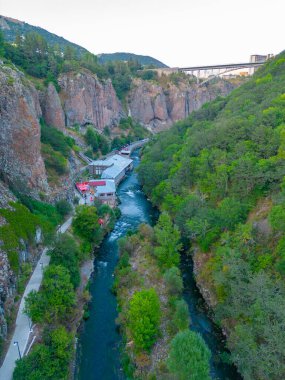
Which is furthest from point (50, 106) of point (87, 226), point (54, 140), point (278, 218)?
point (278, 218)

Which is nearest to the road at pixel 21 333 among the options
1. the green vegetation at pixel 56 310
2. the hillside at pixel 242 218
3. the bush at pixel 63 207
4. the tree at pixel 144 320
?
the green vegetation at pixel 56 310

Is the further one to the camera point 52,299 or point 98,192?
point 98,192

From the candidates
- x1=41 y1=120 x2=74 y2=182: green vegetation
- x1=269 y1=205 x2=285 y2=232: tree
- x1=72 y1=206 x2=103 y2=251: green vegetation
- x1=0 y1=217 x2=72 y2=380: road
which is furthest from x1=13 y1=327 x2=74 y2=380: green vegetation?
x1=41 y1=120 x2=74 y2=182: green vegetation

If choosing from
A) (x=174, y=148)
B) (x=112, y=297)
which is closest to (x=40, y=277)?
(x=112, y=297)

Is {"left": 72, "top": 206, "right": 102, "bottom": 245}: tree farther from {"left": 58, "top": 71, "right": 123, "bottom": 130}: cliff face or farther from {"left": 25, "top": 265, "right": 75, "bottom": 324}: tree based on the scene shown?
{"left": 58, "top": 71, "right": 123, "bottom": 130}: cliff face

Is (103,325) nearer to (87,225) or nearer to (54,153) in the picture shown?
(87,225)
